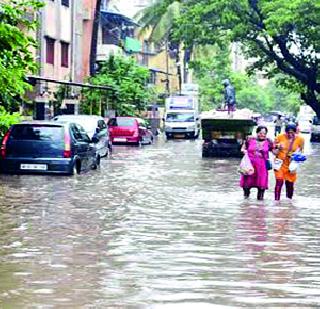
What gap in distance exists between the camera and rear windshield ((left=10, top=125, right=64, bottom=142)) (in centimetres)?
2212

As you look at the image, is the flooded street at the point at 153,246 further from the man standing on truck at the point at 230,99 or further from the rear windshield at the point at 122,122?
the rear windshield at the point at 122,122

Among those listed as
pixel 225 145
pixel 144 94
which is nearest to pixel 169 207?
pixel 225 145

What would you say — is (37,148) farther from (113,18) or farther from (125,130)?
(113,18)

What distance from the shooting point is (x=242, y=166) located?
57.0 feet

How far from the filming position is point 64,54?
4800cm

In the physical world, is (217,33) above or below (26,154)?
above

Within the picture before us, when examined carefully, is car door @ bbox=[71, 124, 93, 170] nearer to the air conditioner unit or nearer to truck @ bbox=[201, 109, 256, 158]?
truck @ bbox=[201, 109, 256, 158]

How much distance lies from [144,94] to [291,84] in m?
9.25

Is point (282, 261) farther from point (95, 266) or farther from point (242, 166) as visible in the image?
point (242, 166)

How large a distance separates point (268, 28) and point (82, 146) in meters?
23.5

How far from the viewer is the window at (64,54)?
47594mm

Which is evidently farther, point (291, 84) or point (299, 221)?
point (291, 84)

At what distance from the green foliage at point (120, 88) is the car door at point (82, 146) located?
22839 mm

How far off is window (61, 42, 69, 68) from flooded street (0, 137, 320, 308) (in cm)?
2734
